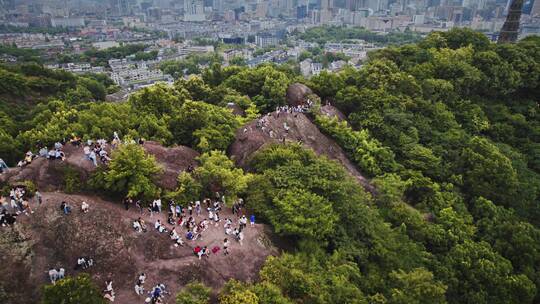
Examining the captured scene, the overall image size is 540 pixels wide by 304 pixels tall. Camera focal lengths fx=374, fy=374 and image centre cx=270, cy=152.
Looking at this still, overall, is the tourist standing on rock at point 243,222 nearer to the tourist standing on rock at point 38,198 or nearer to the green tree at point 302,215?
the green tree at point 302,215

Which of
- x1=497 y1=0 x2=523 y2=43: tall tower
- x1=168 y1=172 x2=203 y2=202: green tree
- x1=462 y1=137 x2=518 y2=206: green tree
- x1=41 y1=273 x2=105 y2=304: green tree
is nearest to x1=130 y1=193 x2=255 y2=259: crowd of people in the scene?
x1=168 y1=172 x2=203 y2=202: green tree

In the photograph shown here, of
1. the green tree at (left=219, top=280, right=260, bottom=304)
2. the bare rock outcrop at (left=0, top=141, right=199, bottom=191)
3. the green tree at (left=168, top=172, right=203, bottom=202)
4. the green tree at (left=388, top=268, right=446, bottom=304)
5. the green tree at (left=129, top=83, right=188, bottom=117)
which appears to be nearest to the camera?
the green tree at (left=219, top=280, right=260, bottom=304)

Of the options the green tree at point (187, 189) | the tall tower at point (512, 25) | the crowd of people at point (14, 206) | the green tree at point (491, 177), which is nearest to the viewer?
the crowd of people at point (14, 206)

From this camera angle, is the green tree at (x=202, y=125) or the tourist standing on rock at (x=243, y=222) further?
the green tree at (x=202, y=125)

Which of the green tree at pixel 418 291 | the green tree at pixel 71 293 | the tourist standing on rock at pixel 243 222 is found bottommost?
the green tree at pixel 418 291

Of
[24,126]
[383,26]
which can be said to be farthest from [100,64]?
[383,26]

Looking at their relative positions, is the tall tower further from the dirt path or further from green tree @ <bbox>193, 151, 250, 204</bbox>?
the dirt path

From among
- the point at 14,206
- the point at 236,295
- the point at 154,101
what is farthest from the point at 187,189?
the point at 154,101

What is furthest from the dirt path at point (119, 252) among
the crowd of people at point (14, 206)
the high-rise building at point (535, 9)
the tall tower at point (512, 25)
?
the high-rise building at point (535, 9)
